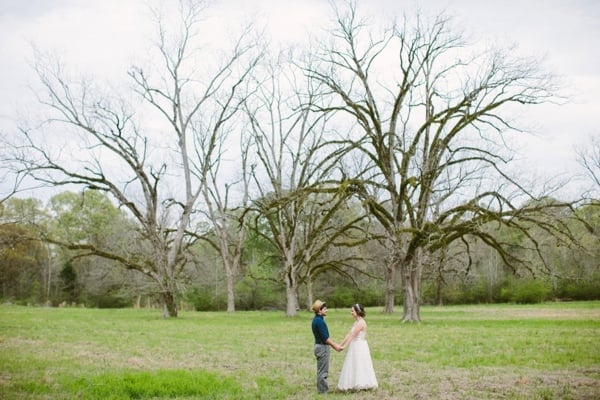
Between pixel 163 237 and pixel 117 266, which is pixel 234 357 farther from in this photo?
pixel 117 266

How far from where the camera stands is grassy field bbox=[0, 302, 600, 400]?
9594mm

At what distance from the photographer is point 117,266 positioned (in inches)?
1922

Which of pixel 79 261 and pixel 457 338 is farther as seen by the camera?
pixel 79 261

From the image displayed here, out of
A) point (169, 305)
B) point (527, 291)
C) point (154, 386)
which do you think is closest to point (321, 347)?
point (154, 386)

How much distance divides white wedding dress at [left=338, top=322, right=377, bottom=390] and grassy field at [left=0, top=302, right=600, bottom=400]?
23 centimetres

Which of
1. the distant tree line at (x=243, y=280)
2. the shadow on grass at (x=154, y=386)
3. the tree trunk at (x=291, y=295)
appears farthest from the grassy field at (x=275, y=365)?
the distant tree line at (x=243, y=280)

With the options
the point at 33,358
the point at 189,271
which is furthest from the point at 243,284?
the point at 33,358

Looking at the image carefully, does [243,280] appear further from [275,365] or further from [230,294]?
[275,365]

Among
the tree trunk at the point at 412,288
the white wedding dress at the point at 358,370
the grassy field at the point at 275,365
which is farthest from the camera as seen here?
the tree trunk at the point at 412,288

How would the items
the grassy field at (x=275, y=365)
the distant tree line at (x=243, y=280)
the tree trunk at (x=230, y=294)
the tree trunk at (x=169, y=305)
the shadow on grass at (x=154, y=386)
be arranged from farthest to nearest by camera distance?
the distant tree line at (x=243, y=280)
the tree trunk at (x=230, y=294)
the tree trunk at (x=169, y=305)
the grassy field at (x=275, y=365)
the shadow on grass at (x=154, y=386)

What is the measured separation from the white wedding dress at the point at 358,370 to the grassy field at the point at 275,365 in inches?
9.0

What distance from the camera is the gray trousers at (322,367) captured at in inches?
390

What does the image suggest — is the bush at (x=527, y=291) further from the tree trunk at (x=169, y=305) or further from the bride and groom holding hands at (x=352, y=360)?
the bride and groom holding hands at (x=352, y=360)

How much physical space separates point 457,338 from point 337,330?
5.38 meters
